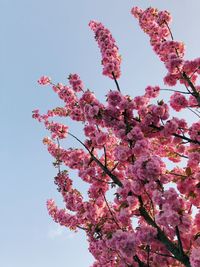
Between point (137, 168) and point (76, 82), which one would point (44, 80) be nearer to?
point (76, 82)

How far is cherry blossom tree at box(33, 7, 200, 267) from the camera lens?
836 centimetres

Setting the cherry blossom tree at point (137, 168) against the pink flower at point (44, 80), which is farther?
the pink flower at point (44, 80)

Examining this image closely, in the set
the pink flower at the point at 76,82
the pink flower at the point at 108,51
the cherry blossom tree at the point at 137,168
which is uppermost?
the pink flower at the point at 108,51

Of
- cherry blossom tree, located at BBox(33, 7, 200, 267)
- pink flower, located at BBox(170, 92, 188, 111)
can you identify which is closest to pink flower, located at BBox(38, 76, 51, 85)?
cherry blossom tree, located at BBox(33, 7, 200, 267)

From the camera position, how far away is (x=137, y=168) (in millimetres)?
8344

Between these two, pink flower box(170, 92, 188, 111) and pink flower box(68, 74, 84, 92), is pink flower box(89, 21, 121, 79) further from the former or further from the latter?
pink flower box(170, 92, 188, 111)

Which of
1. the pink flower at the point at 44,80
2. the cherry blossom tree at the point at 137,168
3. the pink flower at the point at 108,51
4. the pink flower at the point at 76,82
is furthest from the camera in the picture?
the pink flower at the point at 44,80

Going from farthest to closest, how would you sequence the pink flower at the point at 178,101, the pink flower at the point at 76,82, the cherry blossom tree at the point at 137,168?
the pink flower at the point at 76,82 → the pink flower at the point at 178,101 → the cherry blossom tree at the point at 137,168

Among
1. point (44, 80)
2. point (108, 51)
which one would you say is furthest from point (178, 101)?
point (44, 80)

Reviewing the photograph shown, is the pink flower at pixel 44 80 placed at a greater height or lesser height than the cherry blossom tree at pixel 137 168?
greater

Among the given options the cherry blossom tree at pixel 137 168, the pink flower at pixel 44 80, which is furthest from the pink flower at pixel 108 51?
the pink flower at pixel 44 80

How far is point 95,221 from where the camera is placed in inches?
471

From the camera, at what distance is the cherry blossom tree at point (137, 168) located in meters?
8.36

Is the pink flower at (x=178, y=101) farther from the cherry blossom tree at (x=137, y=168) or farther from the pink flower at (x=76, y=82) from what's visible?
the pink flower at (x=76, y=82)
